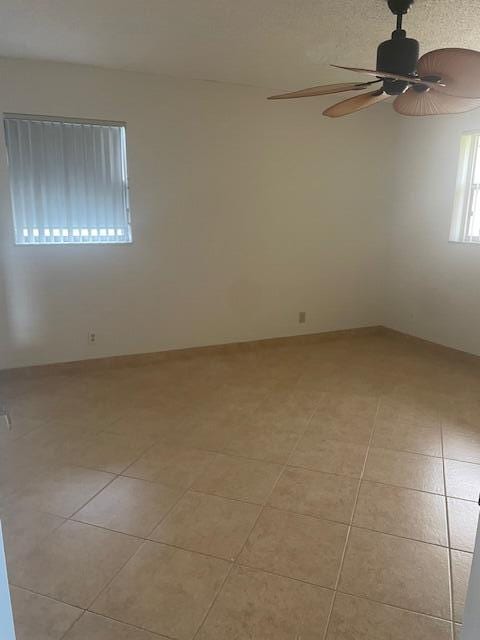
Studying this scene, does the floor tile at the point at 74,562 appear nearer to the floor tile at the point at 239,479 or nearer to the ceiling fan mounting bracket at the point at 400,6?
the floor tile at the point at 239,479

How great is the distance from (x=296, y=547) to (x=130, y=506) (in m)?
0.83

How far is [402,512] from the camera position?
213cm

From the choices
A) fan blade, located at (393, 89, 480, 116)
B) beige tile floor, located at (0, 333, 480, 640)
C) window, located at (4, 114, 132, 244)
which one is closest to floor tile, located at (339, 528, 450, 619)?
beige tile floor, located at (0, 333, 480, 640)

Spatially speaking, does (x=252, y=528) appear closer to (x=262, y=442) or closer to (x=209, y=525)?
(x=209, y=525)

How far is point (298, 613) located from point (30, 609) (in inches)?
37.9

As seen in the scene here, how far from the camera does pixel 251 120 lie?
4230 millimetres

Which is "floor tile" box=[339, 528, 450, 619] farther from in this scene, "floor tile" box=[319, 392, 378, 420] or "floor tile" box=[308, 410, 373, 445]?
Answer: "floor tile" box=[319, 392, 378, 420]

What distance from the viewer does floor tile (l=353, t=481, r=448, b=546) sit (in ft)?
6.56

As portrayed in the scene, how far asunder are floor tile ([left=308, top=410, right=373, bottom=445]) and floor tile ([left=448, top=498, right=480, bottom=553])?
0.70m

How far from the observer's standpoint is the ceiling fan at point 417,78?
1981 mm

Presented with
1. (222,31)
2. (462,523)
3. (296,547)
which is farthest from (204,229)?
(462,523)

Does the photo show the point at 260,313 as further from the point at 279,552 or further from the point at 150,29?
the point at 279,552

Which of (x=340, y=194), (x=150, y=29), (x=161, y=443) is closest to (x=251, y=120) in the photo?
(x=340, y=194)

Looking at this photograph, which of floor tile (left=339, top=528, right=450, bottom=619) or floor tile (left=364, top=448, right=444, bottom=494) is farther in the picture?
floor tile (left=364, top=448, right=444, bottom=494)
